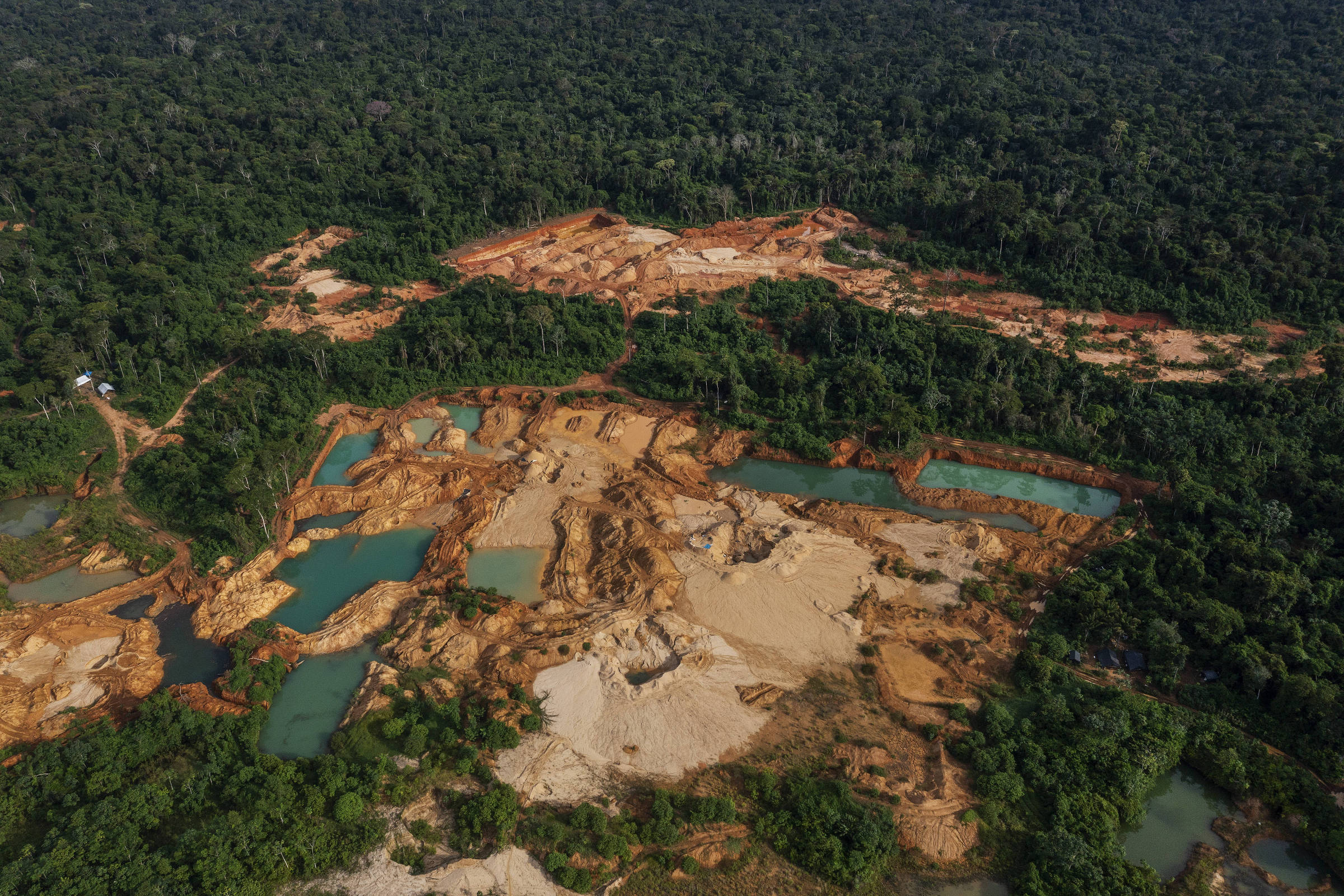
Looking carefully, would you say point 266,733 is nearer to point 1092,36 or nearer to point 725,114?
point 725,114

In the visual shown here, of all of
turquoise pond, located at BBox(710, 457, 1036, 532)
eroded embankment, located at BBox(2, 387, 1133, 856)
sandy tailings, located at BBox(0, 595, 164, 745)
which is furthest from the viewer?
turquoise pond, located at BBox(710, 457, 1036, 532)

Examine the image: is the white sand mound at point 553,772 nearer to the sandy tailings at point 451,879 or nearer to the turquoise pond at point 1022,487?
the sandy tailings at point 451,879

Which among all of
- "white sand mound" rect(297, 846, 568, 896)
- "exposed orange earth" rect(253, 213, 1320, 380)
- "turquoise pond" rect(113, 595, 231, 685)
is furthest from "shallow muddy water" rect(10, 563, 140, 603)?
"exposed orange earth" rect(253, 213, 1320, 380)

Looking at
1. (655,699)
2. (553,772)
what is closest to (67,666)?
(553,772)

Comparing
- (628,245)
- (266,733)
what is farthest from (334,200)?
(266,733)

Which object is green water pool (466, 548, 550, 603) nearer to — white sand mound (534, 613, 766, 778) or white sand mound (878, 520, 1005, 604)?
white sand mound (534, 613, 766, 778)

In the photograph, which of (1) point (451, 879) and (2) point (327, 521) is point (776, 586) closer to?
(1) point (451, 879)
